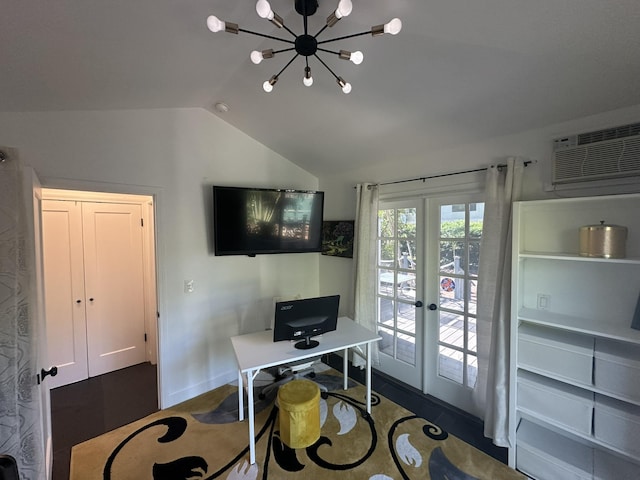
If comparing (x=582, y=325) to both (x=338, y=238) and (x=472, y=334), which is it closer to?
(x=472, y=334)

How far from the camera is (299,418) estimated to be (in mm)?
2041

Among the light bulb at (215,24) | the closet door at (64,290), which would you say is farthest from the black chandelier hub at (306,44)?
the closet door at (64,290)

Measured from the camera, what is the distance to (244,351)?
2184 millimetres

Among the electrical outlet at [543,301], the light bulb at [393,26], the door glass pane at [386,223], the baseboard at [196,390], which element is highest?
the light bulb at [393,26]

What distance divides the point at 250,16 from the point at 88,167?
1712 millimetres

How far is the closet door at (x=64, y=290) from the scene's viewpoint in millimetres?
2850

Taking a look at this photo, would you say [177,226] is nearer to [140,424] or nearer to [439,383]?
[140,424]

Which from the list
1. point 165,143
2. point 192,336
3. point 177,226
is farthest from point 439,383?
point 165,143

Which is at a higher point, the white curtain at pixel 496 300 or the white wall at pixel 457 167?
the white wall at pixel 457 167

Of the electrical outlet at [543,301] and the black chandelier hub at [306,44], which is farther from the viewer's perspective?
the electrical outlet at [543,301]

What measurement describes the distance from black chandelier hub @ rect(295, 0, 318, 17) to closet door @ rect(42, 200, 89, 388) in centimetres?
306

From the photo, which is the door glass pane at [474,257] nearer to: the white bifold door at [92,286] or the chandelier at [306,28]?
the chandelier at [306,28]

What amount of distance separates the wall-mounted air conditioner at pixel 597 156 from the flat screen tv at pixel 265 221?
2.08 m

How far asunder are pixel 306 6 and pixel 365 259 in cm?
228
